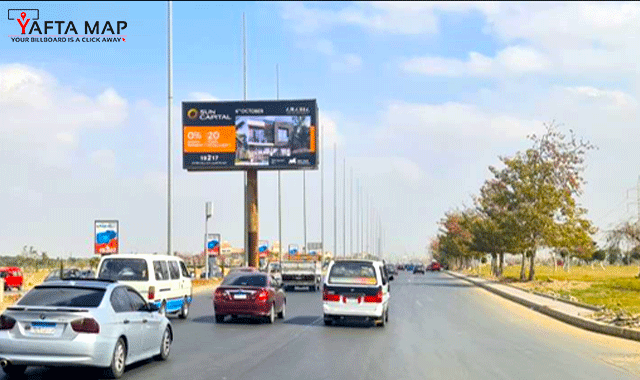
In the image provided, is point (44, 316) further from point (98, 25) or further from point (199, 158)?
point (199, 158)

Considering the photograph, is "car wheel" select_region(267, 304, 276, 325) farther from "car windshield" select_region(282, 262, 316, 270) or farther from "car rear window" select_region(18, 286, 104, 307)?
"car windshield" select_region(282, 262, 316, 270)

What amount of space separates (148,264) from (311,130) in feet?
115

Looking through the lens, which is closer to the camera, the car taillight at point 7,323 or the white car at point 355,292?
the car taillight at point 7,323

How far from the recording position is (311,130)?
188 ft

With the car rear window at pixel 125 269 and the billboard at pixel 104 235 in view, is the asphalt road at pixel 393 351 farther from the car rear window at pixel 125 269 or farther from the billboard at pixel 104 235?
the billboard at pixel 104 235

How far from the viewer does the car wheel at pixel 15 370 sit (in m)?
12.8

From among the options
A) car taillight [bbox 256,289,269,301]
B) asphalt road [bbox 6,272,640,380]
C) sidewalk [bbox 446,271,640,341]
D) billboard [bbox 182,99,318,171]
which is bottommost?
sidewalk [bbox 446,271,640,341]

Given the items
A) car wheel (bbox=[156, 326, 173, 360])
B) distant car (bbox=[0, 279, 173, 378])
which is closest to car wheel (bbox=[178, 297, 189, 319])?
car wheel (bbox=[156, 326, 173, 360])

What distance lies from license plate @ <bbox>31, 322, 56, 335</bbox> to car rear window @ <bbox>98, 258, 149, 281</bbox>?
10.6 m

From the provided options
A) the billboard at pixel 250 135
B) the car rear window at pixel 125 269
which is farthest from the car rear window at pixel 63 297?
the billboard at pixel 250 135

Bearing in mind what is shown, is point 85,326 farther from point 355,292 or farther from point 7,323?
point 355,292

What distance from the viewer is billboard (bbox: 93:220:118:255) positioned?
38000mm

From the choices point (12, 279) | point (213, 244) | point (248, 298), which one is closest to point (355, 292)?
point (248, 298)

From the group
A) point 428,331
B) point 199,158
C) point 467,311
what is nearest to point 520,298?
point 467,311
